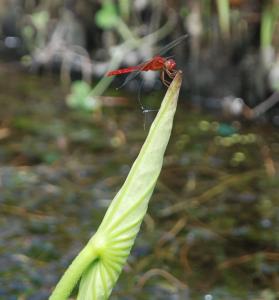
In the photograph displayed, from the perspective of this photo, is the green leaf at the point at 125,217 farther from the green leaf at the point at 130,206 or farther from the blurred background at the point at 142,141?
the blurred background at the point at 142,141

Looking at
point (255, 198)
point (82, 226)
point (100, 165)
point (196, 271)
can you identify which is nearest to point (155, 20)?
point (100, 165)

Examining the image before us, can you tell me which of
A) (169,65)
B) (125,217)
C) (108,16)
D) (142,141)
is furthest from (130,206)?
(108,16)

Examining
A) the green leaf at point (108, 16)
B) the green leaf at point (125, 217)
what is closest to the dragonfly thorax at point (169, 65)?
the green leaf at point (125, 217)

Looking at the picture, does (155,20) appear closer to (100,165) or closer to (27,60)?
(27,60)

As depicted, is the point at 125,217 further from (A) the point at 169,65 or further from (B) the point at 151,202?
(B) the point at 151,202

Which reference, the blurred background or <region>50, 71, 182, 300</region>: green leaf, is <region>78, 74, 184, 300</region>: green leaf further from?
the blurred background

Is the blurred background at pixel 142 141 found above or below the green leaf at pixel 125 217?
below

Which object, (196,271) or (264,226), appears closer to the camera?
(196,271)

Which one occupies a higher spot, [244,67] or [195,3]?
[195,3]
